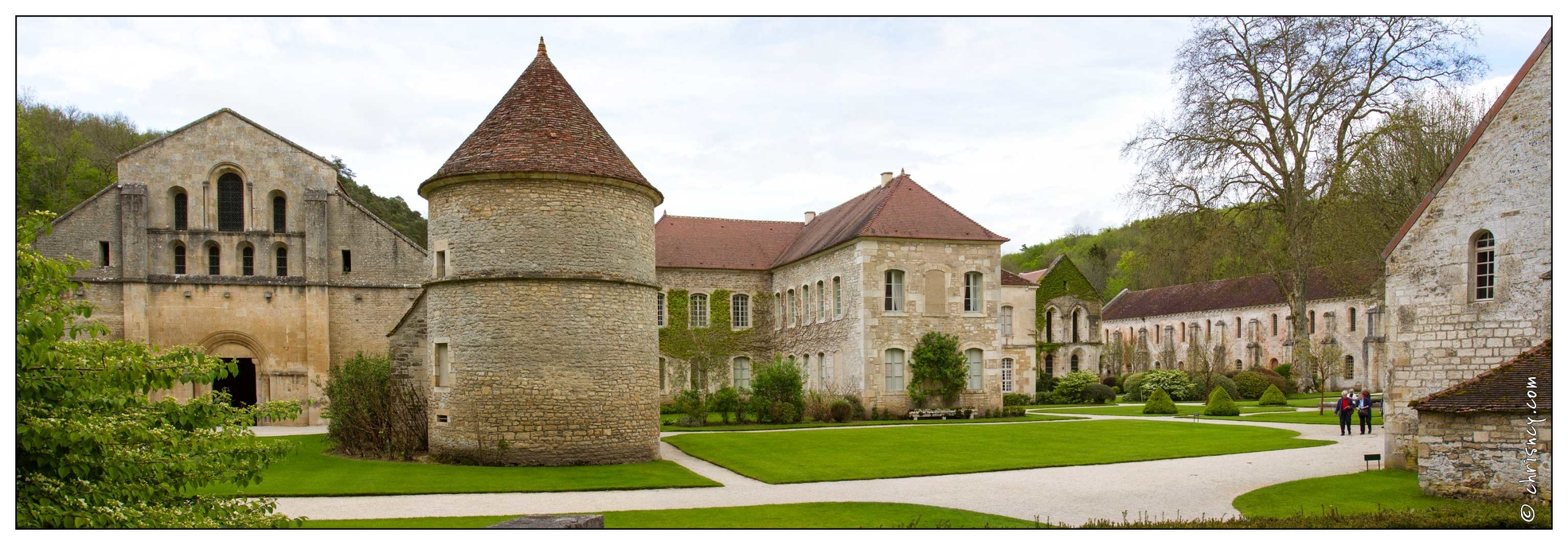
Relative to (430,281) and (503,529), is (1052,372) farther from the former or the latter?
(503,529)

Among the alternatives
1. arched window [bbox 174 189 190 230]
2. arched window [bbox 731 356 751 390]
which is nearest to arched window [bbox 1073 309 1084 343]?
arched window [bbox 731 356 751 390]

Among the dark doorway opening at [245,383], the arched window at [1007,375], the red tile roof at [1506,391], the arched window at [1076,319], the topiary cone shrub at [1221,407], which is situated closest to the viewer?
the red tile roof at [1506,391]

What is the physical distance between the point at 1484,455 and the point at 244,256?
30.0m

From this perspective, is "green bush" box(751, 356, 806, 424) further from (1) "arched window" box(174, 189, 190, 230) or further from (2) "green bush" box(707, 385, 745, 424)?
(1) "arched window" box(174, 189, 190, 230)

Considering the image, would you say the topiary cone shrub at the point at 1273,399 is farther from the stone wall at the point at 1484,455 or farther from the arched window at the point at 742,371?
the stone wall at the point at 1484,455

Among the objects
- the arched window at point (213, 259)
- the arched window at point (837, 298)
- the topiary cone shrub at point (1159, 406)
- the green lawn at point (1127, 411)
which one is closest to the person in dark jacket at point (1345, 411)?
the green lawn at point (1127, 411)

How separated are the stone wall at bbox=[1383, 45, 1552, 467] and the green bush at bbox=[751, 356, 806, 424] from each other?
15.2 m

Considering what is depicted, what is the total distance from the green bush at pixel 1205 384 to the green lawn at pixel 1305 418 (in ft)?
23.8

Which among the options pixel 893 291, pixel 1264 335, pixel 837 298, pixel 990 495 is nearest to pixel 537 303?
Answer: pixel 990 495

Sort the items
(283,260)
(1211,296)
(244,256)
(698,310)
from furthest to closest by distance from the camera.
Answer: (1211,296), (698,310), (283,260), (244,256)

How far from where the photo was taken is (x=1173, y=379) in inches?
1547

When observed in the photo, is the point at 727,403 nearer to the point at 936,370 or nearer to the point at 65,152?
the point at 936,370

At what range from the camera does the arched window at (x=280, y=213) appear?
30.8 metres

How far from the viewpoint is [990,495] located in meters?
13.9
